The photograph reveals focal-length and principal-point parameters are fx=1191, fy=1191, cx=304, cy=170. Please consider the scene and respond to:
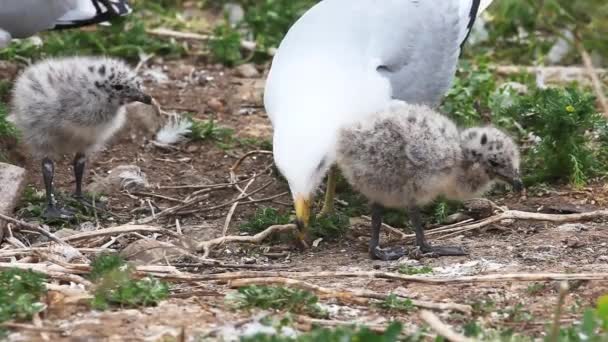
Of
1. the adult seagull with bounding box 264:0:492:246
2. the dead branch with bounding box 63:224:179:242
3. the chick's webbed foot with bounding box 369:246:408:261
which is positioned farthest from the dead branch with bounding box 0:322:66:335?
the chick's webbed foot with bounding box 369:246:408:261

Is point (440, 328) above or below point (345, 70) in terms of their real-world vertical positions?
below

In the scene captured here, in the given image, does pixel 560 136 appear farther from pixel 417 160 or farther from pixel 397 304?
pixel 397 304

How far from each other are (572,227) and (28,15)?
3.66 metres

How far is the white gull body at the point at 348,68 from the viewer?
5.26 m

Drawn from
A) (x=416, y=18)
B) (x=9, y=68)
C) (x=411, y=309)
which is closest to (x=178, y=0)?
(x=9, y=68)

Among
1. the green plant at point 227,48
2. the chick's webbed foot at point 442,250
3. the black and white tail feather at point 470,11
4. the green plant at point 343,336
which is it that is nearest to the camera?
the green plant at point 343,336

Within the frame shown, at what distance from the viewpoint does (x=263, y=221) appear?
20.0ft

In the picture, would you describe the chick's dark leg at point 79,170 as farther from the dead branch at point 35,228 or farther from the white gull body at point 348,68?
the white gull body at point 348,68

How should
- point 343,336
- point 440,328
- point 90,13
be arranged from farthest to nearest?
point 90,13, point 440,328, point 343,336

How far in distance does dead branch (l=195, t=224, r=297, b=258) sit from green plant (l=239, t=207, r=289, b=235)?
0.12 meters

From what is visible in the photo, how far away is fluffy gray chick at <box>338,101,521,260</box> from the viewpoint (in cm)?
539

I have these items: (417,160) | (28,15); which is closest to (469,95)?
(417,160)

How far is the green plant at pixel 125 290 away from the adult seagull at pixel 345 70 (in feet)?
2.88

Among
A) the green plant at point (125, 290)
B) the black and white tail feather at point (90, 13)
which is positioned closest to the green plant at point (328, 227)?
the green plant at point (125, 290)
